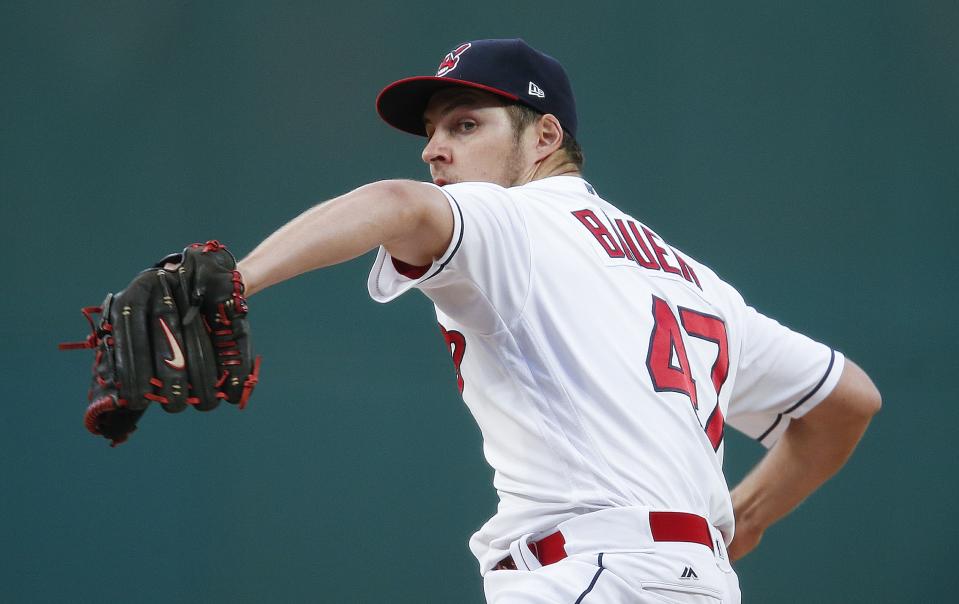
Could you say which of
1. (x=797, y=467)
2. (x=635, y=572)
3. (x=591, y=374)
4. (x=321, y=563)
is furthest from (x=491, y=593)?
(x=321, y=563)

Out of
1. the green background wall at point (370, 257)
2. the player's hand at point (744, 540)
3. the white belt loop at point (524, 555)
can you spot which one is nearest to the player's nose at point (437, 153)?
the white belt loop at point (524, 555)

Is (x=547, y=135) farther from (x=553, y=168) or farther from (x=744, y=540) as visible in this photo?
(x=744, y=540)

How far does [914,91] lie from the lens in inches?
156

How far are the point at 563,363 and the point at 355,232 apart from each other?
17.2 inches

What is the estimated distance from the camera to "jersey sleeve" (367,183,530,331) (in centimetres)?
140

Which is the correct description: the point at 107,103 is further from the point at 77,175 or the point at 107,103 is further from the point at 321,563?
the point at 321,563

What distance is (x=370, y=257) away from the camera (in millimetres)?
3670

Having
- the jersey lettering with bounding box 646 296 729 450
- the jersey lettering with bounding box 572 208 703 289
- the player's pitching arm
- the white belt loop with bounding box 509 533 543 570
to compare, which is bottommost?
the white belt loop with bounding box 509 533 543 570

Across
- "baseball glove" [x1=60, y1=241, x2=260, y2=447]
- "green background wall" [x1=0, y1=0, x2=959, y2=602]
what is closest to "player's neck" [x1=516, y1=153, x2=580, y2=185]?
"baseball glove" [x1=60, y1=241, x2=260, y2=447]

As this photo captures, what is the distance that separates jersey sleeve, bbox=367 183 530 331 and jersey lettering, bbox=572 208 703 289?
19 cm

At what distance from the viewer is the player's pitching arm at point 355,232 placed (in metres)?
1.18

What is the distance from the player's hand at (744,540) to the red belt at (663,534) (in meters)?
0.60

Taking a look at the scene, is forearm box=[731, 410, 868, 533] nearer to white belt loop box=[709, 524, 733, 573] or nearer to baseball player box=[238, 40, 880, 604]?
baseball player box=[238, 40, 880, 604]

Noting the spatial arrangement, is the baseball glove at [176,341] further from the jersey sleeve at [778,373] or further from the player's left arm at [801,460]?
the player's left arm at [801,460]
